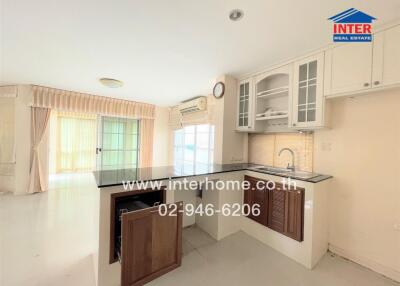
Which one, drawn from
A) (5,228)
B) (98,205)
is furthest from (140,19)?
(5,228)

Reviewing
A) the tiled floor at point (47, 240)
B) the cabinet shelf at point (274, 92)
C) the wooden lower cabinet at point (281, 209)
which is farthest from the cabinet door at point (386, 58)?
the tiled floor at point (47, 240)

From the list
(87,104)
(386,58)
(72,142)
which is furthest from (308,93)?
(72,142)

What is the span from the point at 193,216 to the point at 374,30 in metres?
2.87

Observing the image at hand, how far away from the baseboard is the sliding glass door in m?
4.49

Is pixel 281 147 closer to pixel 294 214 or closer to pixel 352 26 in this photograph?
pixel 294 214

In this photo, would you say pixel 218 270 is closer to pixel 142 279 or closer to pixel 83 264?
pixel 142 279

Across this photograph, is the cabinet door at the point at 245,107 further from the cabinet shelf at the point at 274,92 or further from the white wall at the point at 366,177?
the white wall at the point at 366,177

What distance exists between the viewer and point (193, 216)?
2.60 m

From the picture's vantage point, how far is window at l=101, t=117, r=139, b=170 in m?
4.59

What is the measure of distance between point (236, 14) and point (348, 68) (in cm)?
125

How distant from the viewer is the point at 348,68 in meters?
1.76

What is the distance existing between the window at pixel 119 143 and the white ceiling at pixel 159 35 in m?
1.86

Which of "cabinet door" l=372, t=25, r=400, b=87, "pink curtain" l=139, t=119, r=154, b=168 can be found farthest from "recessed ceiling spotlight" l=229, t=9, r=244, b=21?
"pink curtain" l=139, t=119, r=154, b=168

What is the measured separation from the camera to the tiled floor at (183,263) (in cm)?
157
